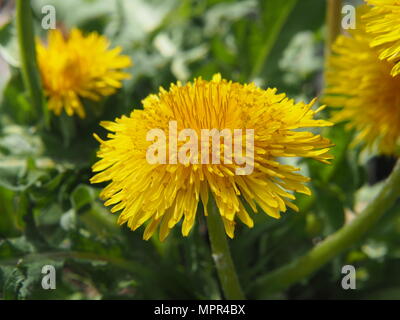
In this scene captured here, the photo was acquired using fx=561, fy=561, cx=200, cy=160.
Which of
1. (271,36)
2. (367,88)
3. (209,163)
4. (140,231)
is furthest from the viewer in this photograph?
(271,36)

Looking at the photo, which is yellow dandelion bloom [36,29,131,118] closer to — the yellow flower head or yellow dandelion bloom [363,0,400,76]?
the yellow flower head

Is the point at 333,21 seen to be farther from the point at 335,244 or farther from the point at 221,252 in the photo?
the point at 221,252

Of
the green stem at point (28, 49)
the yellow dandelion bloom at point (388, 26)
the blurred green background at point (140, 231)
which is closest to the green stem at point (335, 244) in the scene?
the blurred green background at point (140, 231)

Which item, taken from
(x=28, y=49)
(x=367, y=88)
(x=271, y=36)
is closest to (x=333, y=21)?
(x=271, y=36)

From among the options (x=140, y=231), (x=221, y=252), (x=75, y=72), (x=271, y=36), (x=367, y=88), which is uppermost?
(x=271, y=36)

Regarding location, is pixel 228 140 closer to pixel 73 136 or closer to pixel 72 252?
pixel 72 252

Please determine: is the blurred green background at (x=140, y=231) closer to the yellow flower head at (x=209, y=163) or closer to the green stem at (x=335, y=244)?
the green stem at (x=335, y=244)

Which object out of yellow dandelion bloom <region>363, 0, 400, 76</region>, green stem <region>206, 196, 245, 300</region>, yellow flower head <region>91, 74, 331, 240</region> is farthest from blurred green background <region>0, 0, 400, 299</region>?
yellow dandelion bloom <region>363, 0, 400, 76</region>
